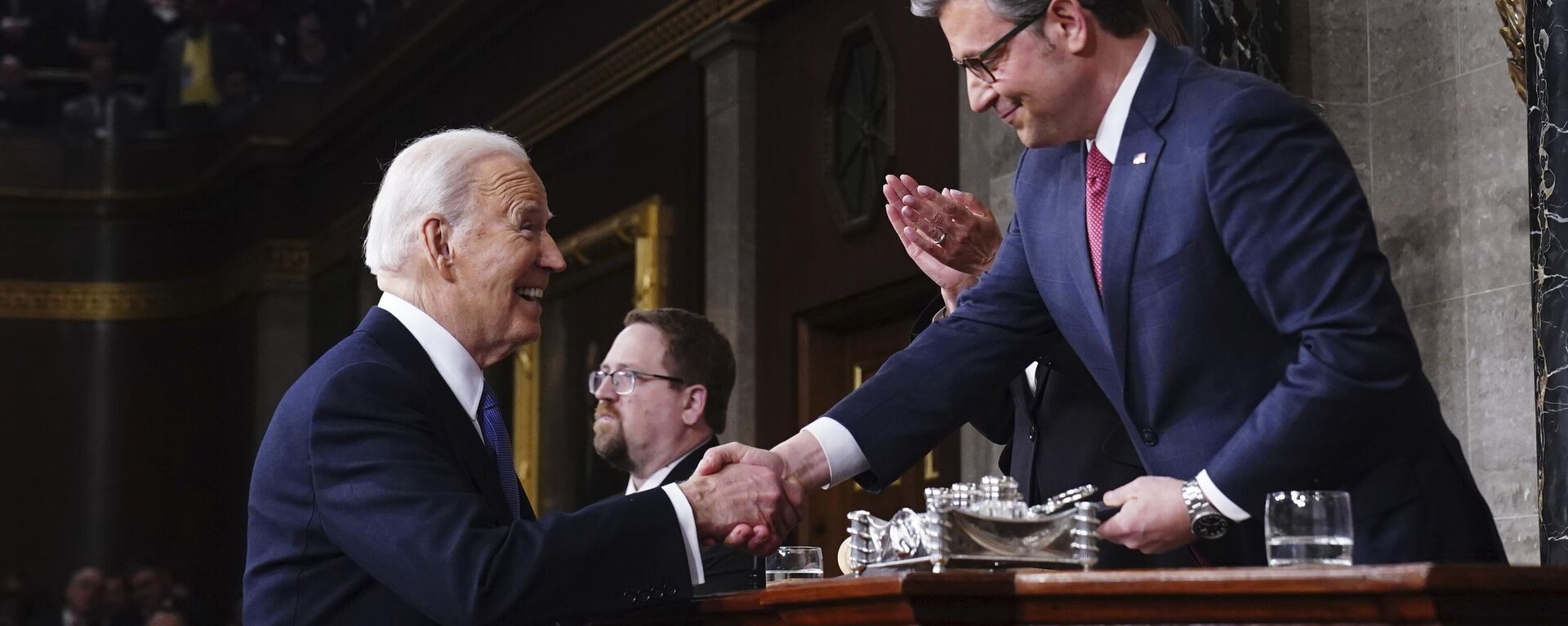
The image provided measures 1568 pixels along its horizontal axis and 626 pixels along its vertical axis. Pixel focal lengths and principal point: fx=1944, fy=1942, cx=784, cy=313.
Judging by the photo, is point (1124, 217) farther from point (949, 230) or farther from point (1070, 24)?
point (949, 230)

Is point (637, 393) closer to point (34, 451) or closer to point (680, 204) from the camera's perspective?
→ point (680, 204)

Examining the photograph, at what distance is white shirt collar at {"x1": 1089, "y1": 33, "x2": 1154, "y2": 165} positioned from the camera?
102 inches

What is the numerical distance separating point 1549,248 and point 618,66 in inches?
222

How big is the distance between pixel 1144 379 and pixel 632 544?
692 millimetres

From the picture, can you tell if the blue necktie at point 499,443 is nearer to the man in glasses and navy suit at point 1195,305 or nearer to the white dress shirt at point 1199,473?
the man in glasses and navy suit at point 1195,305

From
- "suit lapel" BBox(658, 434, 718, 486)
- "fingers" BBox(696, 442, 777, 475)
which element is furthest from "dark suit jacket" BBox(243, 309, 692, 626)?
"suit lapel" BBox(658, 434, 718, 486)

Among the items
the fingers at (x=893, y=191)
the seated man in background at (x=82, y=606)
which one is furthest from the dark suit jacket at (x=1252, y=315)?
the seated man in background at (x=82, y=606)

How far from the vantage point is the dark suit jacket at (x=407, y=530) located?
2.36 meters

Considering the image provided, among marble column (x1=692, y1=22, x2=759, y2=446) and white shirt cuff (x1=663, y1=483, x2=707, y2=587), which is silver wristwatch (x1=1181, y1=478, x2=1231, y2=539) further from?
marble column (x1=692, y1=22, x2=759, y2=446)

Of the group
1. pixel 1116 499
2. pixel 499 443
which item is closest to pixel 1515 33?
pixel 1116 499

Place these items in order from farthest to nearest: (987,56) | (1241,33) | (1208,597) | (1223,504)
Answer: (1241,33) < (987,56) < (1223,504) < (1208,597)

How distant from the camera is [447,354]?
2.76 meters

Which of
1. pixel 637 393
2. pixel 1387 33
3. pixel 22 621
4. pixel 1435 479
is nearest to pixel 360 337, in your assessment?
pixel 1435 479

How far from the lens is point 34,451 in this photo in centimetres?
1538
